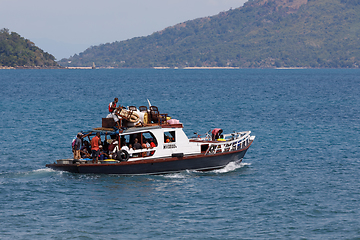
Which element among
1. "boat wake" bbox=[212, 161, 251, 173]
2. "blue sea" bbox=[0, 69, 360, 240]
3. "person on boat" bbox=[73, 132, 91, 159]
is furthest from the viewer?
"boat wake" bbox=[212, 161, 251, 173]

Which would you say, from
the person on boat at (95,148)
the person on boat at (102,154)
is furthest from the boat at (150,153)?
the person on boat at (95,148)

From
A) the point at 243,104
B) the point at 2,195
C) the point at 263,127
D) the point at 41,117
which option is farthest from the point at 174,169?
the point at 243,104

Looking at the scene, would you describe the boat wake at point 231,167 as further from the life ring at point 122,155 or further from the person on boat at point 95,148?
the person on boat at point 95,148

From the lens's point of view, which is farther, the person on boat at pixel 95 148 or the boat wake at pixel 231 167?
the boat wake at pixel 231 167

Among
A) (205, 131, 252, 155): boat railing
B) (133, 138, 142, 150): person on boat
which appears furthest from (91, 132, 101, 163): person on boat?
(205, 131, 252, 155): boat railing

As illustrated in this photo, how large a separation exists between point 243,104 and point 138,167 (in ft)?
181

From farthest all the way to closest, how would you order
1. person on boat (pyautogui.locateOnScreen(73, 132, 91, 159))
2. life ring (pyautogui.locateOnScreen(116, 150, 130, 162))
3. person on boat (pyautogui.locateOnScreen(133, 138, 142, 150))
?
person on boat (pyautogui.locateOnScreen(73, 132, 91, 159)) → person on boat (pyautogui.locateOnScreen(133, 138, 142, 150)) → life ring (pyautogui.locateOnScreen(116, 150, 130, 162))

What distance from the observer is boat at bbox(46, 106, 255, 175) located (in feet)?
100

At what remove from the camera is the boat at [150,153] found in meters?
30.6

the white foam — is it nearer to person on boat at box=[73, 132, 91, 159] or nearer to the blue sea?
the blue sea

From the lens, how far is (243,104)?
84.1m

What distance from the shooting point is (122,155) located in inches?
1198

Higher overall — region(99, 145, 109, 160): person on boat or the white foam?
region(99, 145, 109, 160): person on boat

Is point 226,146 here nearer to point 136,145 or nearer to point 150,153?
point 150,153
